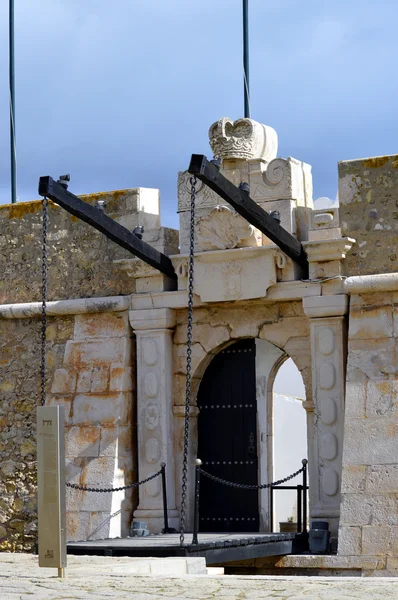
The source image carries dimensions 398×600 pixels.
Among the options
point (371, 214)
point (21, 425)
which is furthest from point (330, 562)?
point (21, 425)

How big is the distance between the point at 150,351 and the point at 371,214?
8.17 ft

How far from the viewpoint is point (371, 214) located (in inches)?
473

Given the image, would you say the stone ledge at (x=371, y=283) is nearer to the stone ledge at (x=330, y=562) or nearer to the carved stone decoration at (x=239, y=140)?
the carved stone decoration at (x=239, y=140)

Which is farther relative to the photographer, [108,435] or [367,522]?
[108,435]

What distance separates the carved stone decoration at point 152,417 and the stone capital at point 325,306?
1.80 m

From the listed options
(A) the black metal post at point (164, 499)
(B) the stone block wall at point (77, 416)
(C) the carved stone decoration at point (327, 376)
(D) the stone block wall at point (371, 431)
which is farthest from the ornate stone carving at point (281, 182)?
(A) the black metal post at point (164, 499)

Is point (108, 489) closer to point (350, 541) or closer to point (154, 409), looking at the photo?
point (154, 409)

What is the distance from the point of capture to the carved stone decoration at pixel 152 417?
12680 mm

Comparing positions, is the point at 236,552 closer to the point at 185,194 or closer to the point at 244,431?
the point at 244,431

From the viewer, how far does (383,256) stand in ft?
39.0

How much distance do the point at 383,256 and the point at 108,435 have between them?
3.14 m

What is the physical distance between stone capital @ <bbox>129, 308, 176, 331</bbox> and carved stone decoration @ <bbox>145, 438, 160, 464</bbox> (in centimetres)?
107

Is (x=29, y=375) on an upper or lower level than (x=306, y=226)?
lower

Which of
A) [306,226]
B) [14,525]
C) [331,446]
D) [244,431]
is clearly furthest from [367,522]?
[14,525]
